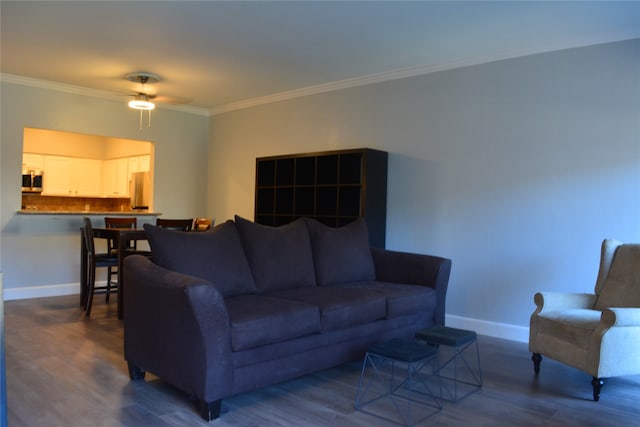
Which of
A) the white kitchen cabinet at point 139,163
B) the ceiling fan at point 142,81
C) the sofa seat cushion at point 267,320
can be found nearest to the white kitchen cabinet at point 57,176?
the white kitchen cabinet at point 139,163

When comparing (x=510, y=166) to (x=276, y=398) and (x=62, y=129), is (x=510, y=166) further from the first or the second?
(x=62, y=129)

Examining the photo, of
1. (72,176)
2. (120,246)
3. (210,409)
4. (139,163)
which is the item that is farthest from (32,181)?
(210,409)

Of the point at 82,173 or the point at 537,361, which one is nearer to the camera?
the point at 537,361

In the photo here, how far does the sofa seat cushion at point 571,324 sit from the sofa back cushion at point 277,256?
1.70 metres

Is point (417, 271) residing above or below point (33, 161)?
below

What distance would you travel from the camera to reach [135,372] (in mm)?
3246

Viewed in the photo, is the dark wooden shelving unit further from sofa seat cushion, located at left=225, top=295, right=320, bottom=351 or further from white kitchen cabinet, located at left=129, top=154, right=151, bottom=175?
white kitchen cabinet, located at left=129, top=154, right=151, bottom=175

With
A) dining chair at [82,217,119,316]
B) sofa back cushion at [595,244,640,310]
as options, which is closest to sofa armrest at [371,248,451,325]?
sofa back cushion at [595,244,640,310]

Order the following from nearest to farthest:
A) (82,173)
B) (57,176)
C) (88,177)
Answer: (57,176) → (82,173) → (88,177)

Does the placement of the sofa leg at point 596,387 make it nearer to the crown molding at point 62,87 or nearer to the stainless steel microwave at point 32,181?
the crown molding at point 62,87

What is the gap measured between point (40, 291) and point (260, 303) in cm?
420

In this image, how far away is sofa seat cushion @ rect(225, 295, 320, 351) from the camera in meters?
2.77

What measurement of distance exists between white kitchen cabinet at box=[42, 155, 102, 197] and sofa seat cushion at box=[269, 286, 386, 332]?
6.63m

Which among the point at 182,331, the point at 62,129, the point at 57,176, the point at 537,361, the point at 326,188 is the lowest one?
the point at 537,361
